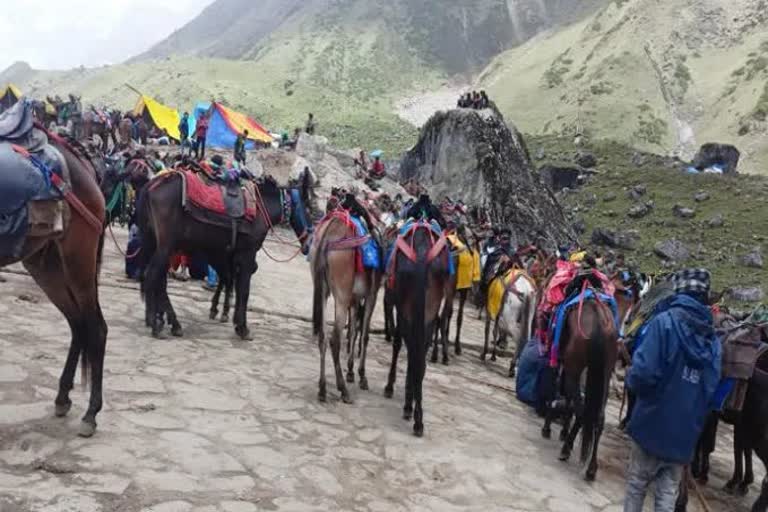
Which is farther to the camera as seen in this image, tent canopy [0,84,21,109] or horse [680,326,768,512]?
tent canopy [0,84,21,109]

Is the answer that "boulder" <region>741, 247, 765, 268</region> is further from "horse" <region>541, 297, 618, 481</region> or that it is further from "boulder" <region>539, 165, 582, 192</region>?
"horse" <region>541, 297, 618, 481</region>

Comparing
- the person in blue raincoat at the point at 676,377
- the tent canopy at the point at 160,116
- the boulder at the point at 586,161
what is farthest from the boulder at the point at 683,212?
the person in blue raincoat at the point at 676,377

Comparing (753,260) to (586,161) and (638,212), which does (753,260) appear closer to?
(638,212)

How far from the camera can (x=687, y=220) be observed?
37.0 m

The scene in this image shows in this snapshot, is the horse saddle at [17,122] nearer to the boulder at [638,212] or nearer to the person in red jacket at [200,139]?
the person in red jacket at [200,139]

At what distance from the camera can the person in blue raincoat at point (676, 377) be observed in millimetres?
4230

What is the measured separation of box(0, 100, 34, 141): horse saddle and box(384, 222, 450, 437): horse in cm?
331

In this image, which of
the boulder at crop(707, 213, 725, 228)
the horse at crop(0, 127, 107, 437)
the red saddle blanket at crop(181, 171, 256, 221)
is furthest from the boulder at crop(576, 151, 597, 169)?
the horse at crop(0, 127, 107, 437)

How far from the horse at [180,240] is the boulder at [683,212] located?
111 feet

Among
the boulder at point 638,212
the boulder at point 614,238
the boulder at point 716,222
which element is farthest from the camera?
the boulder at point 638,212

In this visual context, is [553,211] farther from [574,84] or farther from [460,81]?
[460,81]

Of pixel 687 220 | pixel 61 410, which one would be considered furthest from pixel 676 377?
pixel 687 220

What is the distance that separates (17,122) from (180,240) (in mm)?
3287

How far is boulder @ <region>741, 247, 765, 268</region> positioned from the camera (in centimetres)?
3225
